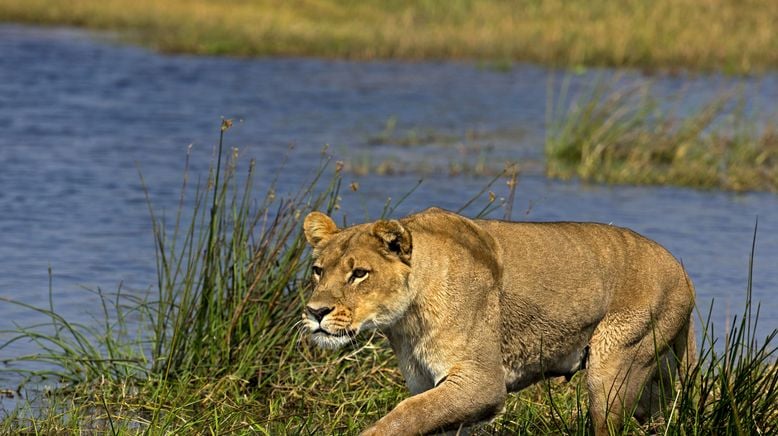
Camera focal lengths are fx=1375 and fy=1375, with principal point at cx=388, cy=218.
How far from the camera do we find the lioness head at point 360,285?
546cm

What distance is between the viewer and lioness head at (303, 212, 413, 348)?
5465 mm

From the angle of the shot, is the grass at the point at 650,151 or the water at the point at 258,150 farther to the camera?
the grass at the point at 650,151

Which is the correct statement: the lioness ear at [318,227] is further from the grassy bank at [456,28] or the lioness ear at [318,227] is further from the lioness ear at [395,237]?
the grassy bank at [456,28]

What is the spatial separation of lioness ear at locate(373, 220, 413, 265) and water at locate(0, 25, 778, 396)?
275cm

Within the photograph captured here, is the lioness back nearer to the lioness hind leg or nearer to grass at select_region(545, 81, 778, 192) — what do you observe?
the lioness hind leg

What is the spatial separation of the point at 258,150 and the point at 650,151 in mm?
5291

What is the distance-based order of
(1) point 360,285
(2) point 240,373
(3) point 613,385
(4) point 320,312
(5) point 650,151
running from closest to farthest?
(4) point 320,312
(1) point 360,285
(3) point 613,385
(2) point 240,373
(5) point 650,151

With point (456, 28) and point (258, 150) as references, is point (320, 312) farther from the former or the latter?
point (456, 28)

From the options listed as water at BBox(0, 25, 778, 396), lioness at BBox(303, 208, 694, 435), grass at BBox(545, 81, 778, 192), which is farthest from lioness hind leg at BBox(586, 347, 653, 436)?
grass at BBox(545, 81, 778, 192)

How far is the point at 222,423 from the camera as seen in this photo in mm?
6629

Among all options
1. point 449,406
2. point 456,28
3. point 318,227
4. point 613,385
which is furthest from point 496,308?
point 456,28

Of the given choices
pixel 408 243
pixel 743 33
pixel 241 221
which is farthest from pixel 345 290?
pixel 743 33

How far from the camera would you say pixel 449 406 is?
564 cm

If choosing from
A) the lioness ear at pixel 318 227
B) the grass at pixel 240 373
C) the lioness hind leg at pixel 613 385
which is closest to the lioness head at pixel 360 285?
the lioness ear at pixel 318 227
